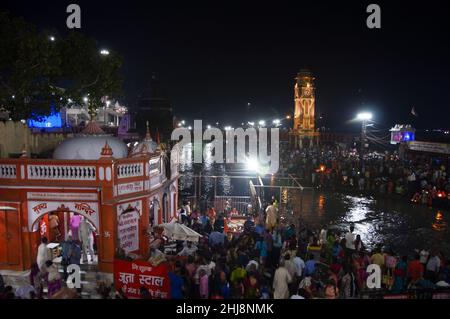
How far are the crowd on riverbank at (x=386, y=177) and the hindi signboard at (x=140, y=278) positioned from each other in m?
22.1

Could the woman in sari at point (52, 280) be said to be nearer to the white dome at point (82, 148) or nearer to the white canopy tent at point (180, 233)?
the white canopy tent at point (180, 233)

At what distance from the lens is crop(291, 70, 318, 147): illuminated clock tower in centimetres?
6932

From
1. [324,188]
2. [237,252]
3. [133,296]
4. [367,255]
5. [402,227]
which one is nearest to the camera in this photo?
[133,296]

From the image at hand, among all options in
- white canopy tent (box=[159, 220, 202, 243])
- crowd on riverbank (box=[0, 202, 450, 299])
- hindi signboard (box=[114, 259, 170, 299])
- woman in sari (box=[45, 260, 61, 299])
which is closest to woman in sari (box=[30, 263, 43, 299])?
crowd on riverbank (box=[0, 202, 450, 299])

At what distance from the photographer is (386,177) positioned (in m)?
31.5

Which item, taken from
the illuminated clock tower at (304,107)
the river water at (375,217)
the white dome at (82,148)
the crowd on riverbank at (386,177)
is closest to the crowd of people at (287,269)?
the white dome at (82,148)

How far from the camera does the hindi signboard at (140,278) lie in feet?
32.1

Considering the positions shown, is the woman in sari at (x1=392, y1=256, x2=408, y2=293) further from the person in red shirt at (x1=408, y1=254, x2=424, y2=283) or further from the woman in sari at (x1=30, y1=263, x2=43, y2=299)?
the woman in sari at (x1=30, y1=263, x2=43, y2=299)

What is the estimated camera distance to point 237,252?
37.6 ft

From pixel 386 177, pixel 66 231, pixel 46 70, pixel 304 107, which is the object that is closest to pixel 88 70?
pixel 46 70

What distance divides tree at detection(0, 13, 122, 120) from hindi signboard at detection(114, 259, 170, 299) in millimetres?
9124

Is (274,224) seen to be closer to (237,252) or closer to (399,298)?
(237,252)
